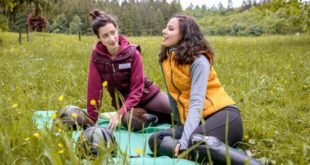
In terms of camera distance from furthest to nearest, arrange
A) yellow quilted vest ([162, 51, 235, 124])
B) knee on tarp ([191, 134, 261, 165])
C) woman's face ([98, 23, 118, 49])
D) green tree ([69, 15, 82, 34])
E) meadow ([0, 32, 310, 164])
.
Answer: green tree ([69, 15, 82, 34]), woman's face ([98, 23, 118, 49]), yellow quilted vest ([162, 51, 235, 124]), knee on tarp ([191, 134, 261, 165]), meadow ([0, 32, 310, 164])

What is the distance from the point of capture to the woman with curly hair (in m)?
3.93

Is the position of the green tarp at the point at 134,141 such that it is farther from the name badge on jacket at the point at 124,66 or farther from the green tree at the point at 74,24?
the green tree at the point at 74,24

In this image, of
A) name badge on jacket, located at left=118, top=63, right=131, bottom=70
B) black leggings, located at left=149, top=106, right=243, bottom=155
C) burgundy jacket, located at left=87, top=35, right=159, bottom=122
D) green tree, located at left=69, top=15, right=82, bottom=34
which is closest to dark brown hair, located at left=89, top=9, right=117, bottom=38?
burgundy jacket, located at left=87, top=35, right=159, bottom=122

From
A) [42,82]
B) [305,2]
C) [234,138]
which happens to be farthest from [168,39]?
[305,2]

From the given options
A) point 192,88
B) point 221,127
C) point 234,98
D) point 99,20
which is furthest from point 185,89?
point 234,98

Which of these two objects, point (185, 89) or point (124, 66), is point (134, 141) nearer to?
point (185, 89)

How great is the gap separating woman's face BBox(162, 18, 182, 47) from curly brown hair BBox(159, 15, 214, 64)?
0.03 m

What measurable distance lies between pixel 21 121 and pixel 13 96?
274 cm

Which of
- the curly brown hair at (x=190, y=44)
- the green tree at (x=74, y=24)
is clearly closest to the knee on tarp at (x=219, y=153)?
the curly brown hair at (x=190, y=44)

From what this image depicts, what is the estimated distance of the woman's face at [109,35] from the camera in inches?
188

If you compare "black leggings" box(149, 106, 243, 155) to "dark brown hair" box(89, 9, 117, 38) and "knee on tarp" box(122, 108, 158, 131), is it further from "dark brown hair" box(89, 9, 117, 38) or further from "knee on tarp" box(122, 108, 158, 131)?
"dark brown hair" box(89, 9, 117, 38)

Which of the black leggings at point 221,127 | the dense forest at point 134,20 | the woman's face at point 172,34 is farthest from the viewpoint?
the dense forest at point 134,20

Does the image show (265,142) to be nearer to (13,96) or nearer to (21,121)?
(21,121)

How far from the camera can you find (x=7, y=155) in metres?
2.48
